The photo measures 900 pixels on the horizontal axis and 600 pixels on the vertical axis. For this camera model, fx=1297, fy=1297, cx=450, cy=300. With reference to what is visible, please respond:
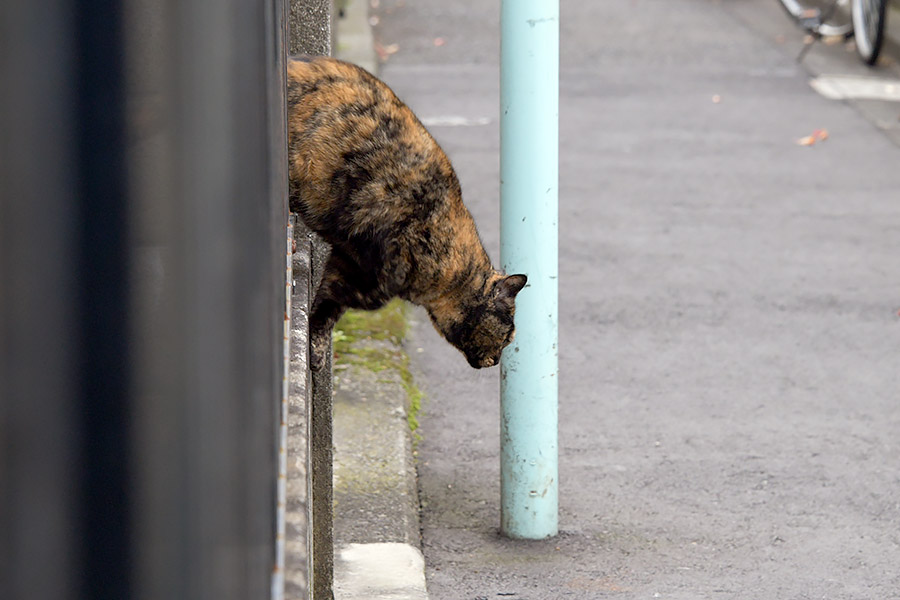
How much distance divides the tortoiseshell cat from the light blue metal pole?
0.12 m

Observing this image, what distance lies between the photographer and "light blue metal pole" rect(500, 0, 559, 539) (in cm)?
375

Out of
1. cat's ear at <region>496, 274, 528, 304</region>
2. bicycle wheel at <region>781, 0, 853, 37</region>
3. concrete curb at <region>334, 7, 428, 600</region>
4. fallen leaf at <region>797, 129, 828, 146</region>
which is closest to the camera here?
cat's ear at <region>496, 274, 528, 304</region>

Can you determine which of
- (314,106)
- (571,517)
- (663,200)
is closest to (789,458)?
(571,517)

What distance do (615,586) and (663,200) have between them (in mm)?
4310

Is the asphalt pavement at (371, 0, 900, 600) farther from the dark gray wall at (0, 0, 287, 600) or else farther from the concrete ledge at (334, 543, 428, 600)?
the dark gray wall at (0, 0, 287, 600)

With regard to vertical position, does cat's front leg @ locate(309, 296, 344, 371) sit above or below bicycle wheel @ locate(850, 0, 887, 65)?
below

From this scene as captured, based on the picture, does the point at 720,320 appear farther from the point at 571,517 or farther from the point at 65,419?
the point at 65,419

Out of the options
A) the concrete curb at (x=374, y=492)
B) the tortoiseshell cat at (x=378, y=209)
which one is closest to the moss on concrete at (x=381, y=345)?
the concrete curb at (x=374, y=492)

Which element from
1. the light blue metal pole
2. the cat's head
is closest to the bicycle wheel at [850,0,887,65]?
the light blue metal pole

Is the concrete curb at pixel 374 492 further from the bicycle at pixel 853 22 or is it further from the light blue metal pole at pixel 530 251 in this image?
the bicycle at pixel 853 22

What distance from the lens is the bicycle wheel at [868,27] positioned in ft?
35.2

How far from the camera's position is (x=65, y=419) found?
1.93 feet

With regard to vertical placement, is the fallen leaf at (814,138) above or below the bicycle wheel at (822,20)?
below

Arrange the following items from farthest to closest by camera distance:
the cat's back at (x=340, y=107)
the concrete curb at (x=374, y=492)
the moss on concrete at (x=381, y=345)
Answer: the moss on concrete at (x=381, y=345), the concrete curb at (x=374, y=492), the cat's back at (x=340, y=107)
